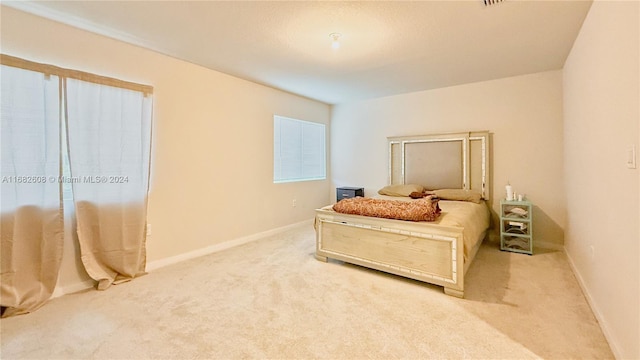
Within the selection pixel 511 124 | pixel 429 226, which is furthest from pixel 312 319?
pixel 511 124

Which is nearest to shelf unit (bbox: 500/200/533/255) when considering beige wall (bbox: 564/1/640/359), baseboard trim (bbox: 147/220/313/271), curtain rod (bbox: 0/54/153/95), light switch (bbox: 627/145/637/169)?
beige wall (bbox: 564/1/640/359)

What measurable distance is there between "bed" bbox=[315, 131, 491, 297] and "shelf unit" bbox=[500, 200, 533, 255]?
0.80 ft

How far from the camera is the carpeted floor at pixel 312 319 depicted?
5.53 ft

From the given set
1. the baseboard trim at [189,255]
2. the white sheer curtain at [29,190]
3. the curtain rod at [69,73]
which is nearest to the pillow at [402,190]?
the baseboard trim at [189,255]

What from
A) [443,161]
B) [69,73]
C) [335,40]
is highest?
[335,40]

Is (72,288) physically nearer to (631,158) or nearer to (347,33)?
(347,33)

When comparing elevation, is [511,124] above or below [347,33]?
below

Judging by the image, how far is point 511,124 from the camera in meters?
3.85

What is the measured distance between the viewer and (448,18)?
2.26 m

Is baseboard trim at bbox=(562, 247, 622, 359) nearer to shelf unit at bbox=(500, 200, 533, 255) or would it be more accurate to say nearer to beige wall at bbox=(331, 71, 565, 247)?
shelf unit at bbox=(500, 200, 533, 255)

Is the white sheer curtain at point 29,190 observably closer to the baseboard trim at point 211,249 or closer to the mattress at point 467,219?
the baseboard trim at point 211,249

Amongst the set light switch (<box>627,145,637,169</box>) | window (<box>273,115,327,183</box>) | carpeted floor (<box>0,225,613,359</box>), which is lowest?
carpeted floor (<box>0,225,613,359</box>)

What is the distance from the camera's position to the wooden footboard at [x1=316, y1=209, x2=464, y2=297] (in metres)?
2.39

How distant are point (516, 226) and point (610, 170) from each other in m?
2.05
